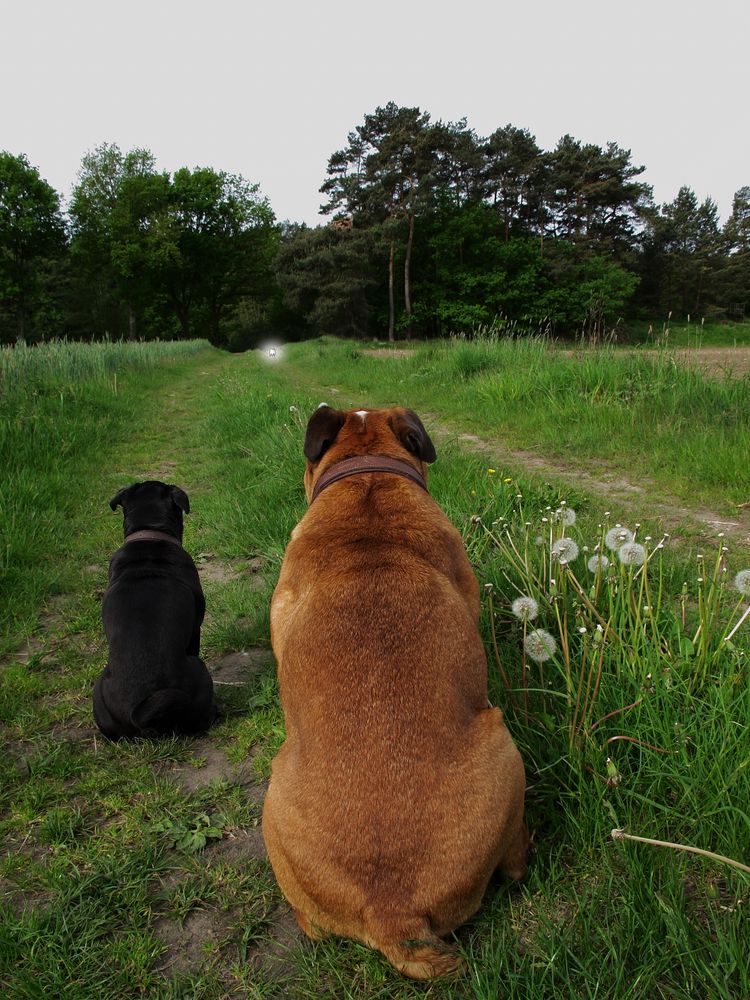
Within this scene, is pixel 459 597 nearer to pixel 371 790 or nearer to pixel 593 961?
pixel 371 790

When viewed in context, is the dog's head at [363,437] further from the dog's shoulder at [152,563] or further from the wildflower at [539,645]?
the dog's shoulder at [152,563]

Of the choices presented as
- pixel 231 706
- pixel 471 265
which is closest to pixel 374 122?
pixel 471 265

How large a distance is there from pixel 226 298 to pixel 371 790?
6506 centimetres

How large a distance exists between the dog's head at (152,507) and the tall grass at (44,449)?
0.89 meters

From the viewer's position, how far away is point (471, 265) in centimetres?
5012

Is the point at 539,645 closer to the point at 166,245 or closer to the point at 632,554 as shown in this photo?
the point at 632,554

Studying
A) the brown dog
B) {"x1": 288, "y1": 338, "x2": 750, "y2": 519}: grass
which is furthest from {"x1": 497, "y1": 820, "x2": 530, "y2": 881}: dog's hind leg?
{"x1": 288, "y1": 338, "x2": 750, "y2": 519}: grass

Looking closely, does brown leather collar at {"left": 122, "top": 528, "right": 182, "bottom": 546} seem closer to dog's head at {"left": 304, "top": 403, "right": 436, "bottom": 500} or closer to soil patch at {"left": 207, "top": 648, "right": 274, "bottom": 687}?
soil patch at {"left": 207, "top": 648, "right": 274, "bottom": 687}

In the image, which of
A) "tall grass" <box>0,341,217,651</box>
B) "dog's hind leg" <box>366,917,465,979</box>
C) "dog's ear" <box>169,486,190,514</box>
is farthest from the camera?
"tall grass" <box>0,341,217,651</box>

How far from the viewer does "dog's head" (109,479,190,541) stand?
12.0 feet

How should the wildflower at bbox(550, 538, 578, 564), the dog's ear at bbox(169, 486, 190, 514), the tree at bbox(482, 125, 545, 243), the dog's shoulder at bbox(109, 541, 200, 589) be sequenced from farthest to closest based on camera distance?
the tree at bbox(482, 125, 545, 243) < the dog's ear at bbox(169, 486, 190, 514) < the dog's shoulder at bbox(109, 541, 200, 589) < the wildflower at bbox(550, 538, 578, 564)

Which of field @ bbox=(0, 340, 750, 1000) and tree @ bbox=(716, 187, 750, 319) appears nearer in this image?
field @ bbox=(0, 340, 750, 1000)

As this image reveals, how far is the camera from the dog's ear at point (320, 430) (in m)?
2.52

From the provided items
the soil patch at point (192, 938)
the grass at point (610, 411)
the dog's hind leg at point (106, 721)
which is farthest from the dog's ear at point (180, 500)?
the grass at point (610, 411)
